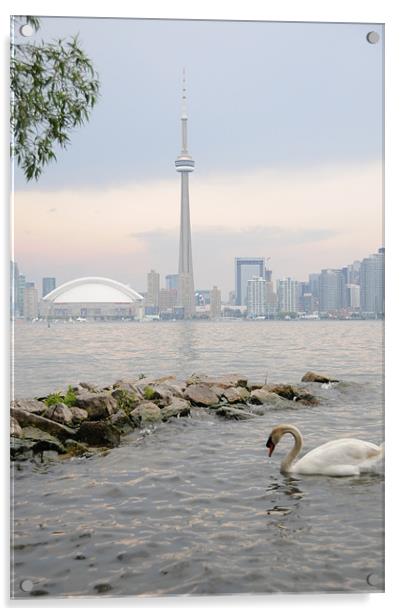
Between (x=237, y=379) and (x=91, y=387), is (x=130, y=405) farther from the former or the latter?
(x=237, y=379)

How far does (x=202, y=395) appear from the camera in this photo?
335 cm

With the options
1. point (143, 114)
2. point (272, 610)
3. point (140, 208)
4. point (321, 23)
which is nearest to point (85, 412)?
point (140, 208)

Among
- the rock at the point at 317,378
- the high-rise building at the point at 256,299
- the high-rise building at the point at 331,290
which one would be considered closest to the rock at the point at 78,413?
the high-rise building at the point at 256,299

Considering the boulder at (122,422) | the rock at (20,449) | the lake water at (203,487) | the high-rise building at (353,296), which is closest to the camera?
the lake water at (203,487)

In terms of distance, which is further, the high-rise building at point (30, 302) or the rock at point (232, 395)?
the rock at point (232, 395)

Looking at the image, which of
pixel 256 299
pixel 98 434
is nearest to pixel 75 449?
pixel 98 434

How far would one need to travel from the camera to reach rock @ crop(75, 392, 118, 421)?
10.6ft

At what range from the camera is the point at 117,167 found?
329cm

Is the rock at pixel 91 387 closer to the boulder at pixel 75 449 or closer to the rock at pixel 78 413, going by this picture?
the rock at pixel 78 413

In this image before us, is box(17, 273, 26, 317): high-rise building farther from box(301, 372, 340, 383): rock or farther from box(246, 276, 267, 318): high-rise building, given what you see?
box(301, 372, 340, 383): rock

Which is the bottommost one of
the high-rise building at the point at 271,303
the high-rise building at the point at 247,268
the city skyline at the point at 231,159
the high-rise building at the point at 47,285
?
the high-rise building at the point at 271,303

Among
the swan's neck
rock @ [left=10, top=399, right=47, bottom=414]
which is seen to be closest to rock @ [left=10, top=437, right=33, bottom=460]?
rock @ [left=10, top=399, right=47, bottom=414]

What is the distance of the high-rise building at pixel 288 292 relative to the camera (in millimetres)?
3346

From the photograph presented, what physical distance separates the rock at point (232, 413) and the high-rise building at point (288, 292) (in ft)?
1.74
